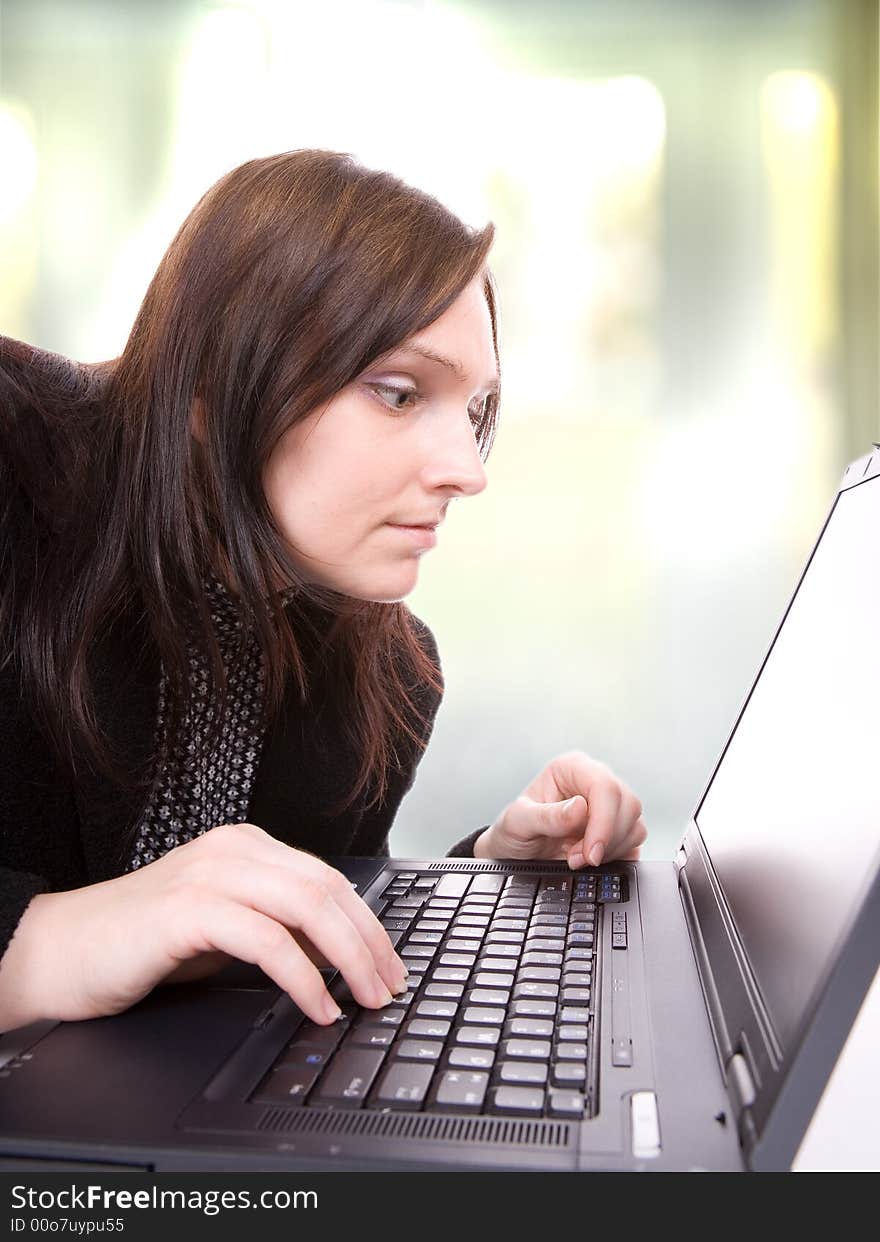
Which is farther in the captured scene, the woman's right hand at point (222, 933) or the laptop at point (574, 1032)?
the woman's right hand at point (222, 933)

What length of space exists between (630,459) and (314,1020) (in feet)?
6.81

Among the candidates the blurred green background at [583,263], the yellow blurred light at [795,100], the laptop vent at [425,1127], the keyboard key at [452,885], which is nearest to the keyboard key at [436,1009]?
the laptop vent at [425,1127]

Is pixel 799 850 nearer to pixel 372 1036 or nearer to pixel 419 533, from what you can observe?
pixel 372 1036

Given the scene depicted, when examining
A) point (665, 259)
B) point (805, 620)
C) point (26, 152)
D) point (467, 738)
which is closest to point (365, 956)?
point (805, 620)

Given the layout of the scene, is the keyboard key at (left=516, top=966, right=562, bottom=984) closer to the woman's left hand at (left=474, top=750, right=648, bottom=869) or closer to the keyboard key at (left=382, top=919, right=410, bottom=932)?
the keyboard key at (left=382, top=919, right=410, bottom=932)

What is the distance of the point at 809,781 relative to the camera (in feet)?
1.77

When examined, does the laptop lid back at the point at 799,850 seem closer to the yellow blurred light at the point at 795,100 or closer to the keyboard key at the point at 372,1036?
the keyboard key at the point at 372,1036

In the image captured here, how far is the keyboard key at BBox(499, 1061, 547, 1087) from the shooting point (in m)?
0.41

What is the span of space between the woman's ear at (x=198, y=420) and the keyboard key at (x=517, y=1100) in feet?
1.93

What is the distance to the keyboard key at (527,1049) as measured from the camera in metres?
0.43

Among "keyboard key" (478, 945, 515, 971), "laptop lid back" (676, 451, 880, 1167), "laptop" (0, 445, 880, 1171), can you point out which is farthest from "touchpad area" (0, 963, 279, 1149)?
"laptop lid back" (676, 451, 880, 1167)

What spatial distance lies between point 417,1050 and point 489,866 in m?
0.38

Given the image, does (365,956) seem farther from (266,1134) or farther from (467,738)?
(467,738)

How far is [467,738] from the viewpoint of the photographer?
244 centimetres
